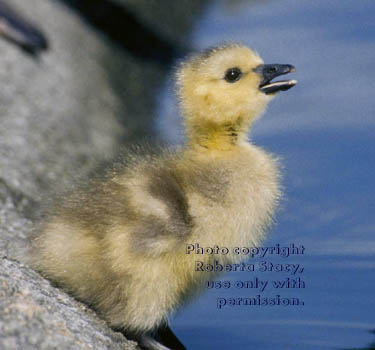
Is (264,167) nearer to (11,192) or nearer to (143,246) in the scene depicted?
(143,246)

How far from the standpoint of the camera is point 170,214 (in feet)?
10.2

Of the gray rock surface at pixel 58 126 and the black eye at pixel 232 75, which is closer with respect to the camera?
the gray rock surface at pixel 58 126

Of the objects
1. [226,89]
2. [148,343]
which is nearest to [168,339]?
[148,343]

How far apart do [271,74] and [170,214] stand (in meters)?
0.79

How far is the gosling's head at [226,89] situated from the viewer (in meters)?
3.49

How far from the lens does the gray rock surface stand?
2.74m

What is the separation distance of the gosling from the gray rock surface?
0.12 meters

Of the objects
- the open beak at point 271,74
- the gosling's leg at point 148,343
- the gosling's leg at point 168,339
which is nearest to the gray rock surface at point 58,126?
the gosling's leg at point 148,343

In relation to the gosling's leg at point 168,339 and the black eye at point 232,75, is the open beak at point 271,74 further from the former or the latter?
the gosling's leg at point 168,339

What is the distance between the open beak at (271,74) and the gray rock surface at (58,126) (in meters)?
1.00

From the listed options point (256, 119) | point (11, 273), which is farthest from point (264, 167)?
point (11, 273)

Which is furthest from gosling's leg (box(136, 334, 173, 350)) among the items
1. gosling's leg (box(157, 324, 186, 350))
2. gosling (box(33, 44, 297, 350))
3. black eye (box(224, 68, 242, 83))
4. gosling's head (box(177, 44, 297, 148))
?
black eye (box(224, 68, 242, 83))

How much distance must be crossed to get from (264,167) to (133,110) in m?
3.68

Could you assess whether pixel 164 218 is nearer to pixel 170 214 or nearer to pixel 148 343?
pixel 170 214
